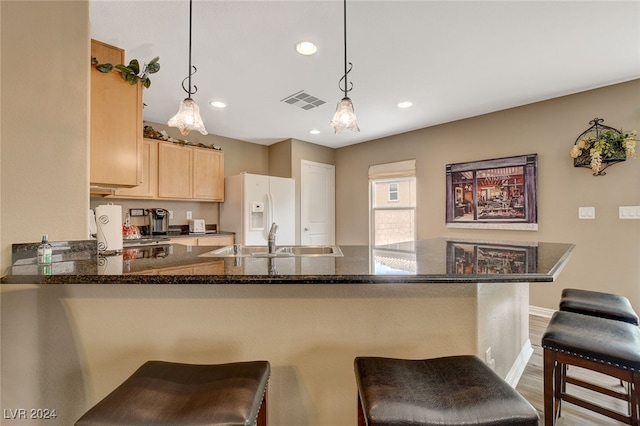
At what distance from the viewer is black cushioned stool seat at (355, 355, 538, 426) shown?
31.2 inches

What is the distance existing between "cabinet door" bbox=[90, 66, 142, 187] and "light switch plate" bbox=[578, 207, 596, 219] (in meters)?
4.09

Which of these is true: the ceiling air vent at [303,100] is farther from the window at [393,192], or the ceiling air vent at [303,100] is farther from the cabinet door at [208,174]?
the window at [393,192]

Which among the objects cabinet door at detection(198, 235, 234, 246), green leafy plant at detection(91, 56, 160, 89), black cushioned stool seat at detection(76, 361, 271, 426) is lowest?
black cushioned stool seat at detection(76, 361, 271, 426)

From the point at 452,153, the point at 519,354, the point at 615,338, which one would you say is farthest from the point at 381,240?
the point at 615,338

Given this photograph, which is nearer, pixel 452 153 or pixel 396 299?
pixel 396 299

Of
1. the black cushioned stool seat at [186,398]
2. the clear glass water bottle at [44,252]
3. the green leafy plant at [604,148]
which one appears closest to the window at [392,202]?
the green leafy plant at [604,148]

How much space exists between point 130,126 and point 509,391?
2.32 metres

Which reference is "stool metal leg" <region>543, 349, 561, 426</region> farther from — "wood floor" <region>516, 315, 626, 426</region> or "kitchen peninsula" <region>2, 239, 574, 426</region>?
"kitchen peninsula" <region>2, 239, 574, 426</region>

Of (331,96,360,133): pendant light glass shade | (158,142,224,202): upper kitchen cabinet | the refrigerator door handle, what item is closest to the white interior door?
the refrigerator door handle

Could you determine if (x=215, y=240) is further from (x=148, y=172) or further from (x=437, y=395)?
(x=437, y=395)

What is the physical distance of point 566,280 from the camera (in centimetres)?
324

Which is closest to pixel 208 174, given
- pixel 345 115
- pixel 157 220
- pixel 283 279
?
pixel 157 220

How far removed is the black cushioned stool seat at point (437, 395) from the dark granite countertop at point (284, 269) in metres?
0.30

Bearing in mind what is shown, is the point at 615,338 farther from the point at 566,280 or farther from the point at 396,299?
the point at 566,280
